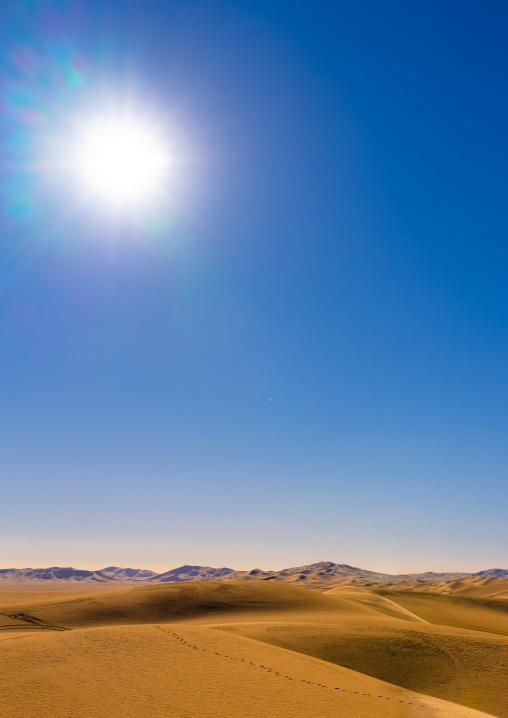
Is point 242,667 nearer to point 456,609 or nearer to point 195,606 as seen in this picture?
point 195,606

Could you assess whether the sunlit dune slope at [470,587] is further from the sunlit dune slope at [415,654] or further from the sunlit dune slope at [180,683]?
the sunlit dune slope at [180,683]

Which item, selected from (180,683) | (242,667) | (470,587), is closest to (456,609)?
(470,587)

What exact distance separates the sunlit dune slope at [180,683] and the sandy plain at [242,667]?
0.08 m

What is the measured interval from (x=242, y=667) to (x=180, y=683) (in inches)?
177

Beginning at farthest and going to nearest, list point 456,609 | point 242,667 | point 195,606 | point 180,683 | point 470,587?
1. point 470,587
2. point 456,609
3. point 195,606
4. point 242,667
5. point 180,683

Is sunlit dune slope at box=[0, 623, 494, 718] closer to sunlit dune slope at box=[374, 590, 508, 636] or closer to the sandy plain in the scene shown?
the sandy plain

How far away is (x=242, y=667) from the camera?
24156 mm

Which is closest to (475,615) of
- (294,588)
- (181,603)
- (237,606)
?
(294,588)

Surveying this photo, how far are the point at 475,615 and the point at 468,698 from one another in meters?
52.5

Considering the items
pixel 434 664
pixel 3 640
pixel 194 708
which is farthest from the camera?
pixel 434 664

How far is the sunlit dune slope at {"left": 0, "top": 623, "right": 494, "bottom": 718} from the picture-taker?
57.9 ft

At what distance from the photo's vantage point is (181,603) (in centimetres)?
5344

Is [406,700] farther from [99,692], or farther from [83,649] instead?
[83,649]

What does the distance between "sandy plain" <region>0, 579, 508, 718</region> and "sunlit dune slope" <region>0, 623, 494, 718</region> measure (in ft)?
0.25
